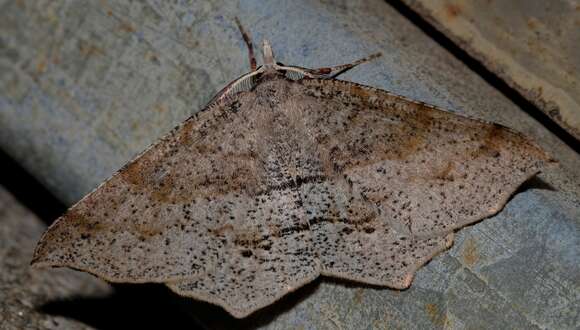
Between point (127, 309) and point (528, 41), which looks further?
point (127, 309)

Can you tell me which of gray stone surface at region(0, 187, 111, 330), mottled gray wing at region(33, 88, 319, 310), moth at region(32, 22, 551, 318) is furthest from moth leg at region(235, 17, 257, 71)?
gray stone surface at region(0, 187, 111, 330)

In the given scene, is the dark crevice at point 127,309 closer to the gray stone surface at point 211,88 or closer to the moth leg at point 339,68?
the gray stone surface at point 211,88

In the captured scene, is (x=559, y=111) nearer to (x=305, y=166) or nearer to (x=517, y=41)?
(x=517, y=41)

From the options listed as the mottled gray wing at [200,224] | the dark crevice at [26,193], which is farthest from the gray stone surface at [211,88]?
the dark crevice at [26,193]

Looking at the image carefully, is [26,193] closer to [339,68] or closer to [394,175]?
[339,68]

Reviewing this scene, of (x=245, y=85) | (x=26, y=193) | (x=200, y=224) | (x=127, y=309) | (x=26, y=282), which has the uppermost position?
(x=245, y=85)

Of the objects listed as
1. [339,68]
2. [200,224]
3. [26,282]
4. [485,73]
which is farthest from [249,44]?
[26,282]

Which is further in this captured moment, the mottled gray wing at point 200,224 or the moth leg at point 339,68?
the moth leg at point 339,68
